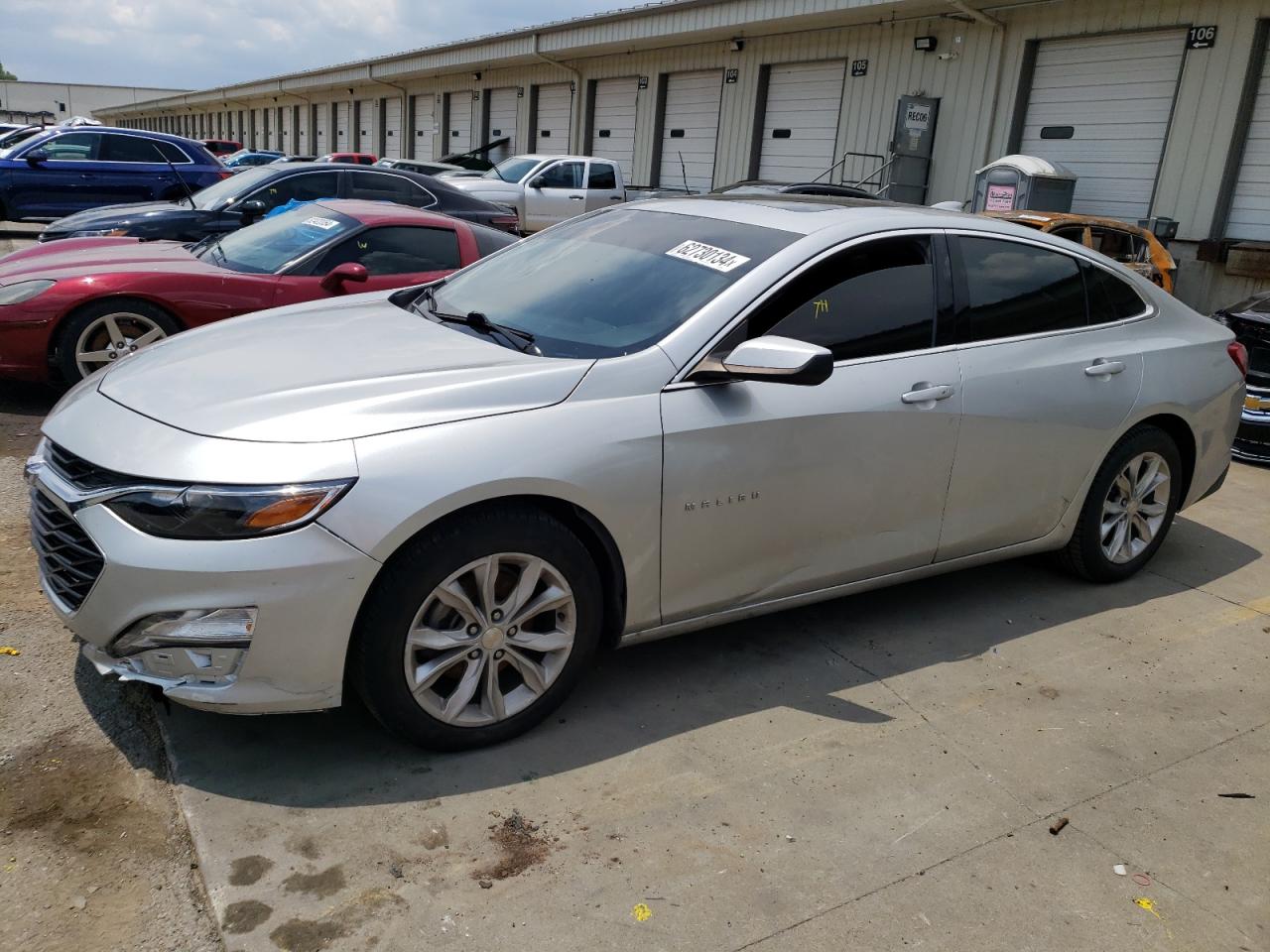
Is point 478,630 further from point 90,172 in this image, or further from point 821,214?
point 90,172

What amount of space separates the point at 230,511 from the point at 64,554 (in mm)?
622

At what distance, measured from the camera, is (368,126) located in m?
35.2

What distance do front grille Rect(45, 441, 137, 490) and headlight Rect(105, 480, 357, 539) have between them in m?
0.16

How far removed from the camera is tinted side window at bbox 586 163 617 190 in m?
17.1

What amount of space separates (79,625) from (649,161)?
1917 centimetres

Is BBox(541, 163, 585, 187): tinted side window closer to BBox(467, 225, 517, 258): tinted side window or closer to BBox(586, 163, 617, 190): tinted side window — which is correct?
BBox(586, 163, 617, 190): tinted side window

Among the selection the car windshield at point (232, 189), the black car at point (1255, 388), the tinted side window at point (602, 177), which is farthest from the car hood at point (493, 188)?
the black car at point (1255, 388)

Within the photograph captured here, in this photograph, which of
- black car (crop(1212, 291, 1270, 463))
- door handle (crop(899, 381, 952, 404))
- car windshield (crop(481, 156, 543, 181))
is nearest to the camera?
door handle (crop(899, 381, 952, 404))

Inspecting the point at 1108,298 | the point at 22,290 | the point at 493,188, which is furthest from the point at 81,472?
the point at 493,188

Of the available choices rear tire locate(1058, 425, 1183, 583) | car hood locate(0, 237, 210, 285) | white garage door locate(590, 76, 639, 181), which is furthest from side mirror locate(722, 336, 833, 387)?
white garage door locate(590, 76, 639, 181)

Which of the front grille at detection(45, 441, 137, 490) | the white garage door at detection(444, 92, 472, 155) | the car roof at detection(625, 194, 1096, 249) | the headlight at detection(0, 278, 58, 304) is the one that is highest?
the white garage door at detection(444, 92, 472, 155)

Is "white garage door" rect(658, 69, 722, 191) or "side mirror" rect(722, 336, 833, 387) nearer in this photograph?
"side mirror" rect(722, 336, 833, 387)

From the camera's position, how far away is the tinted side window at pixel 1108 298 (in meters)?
4.30

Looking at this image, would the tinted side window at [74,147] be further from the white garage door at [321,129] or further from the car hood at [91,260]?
the white garage door at [321,129]
